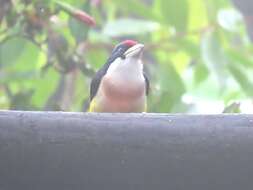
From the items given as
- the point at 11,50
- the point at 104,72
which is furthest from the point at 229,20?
the point at 11,50

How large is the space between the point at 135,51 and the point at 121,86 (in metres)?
0.09

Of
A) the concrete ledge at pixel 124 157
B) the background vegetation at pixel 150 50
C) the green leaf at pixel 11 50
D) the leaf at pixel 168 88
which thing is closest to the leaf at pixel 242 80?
the background vegetation at pixel 150 50

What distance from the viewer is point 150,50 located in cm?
172

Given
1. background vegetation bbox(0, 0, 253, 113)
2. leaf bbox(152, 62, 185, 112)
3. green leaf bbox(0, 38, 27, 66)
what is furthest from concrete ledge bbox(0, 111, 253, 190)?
green leaf bbox(0, 38, 27, 66)

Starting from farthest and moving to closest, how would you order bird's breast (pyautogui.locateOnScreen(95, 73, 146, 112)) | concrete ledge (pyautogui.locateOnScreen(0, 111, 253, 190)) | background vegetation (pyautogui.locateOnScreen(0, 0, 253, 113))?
background vegetation (pyautogui.locateOnScreen(0, 0, 253, 113)) → bird's breast (pyautogui.locateOnScreen(95, 73, 146, 112)) → concrete ledge (pyautogui.locateOnScreen(0, 111, 253, 190))

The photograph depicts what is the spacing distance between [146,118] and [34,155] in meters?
0.13

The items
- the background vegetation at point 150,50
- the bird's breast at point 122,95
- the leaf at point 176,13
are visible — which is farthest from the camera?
the leaf at point 176,13

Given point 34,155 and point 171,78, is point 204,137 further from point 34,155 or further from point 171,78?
point 171,78

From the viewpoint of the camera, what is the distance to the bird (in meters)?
1.34

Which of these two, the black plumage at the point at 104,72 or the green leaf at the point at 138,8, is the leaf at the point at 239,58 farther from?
the black plumage at the point at 104,72

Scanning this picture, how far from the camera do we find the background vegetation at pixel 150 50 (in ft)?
4.86

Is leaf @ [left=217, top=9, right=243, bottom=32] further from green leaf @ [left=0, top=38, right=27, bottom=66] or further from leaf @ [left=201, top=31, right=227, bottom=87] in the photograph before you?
green leaf @ [left=0, top=38, right=27, bottom=66]

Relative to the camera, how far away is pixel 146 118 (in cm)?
85

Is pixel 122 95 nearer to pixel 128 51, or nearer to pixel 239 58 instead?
pixel 128 51
